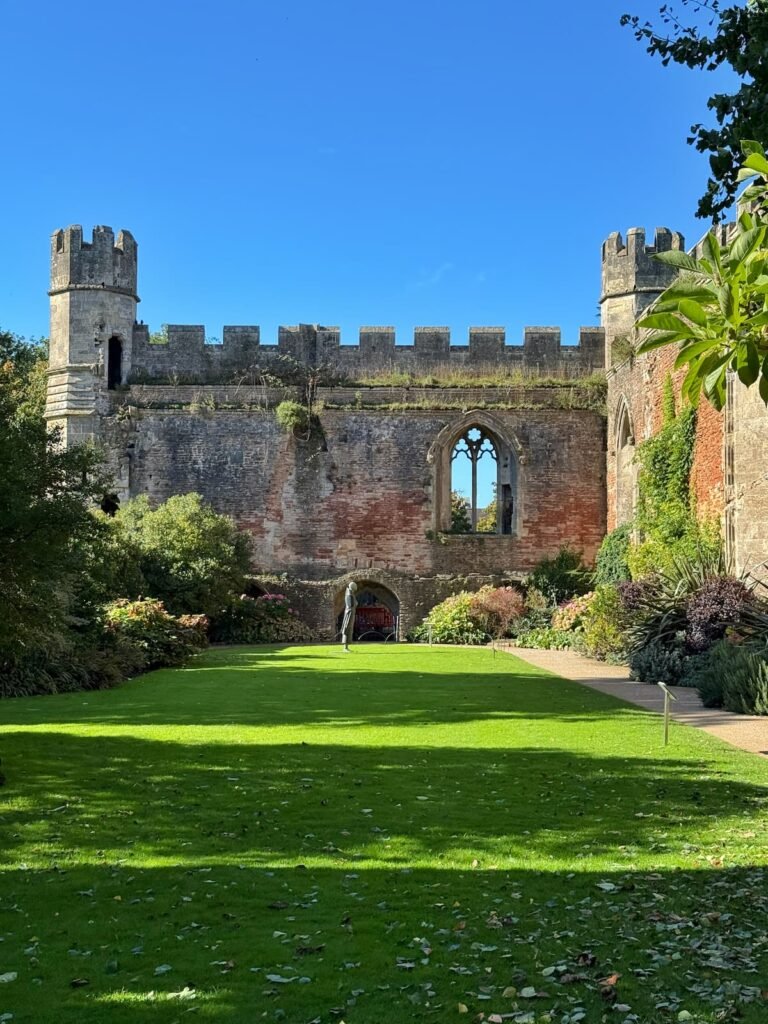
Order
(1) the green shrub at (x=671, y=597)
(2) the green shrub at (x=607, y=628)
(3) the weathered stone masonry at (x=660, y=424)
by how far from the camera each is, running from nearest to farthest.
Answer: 1. (1) the green shrub at (x=671, y=597)
2. (3) the weathered stone masonry at (x=660, y=424)
3. (2) the green shrub at (x=607, y=628)

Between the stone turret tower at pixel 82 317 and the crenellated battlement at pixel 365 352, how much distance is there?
3.93 ft

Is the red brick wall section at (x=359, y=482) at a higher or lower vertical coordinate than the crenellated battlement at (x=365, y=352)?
lower

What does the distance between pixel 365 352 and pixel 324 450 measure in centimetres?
298

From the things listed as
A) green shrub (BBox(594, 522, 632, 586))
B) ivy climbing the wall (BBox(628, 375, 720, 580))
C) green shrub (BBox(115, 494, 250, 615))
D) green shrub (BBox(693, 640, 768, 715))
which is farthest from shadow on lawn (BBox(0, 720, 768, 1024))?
green shrub (BBox(594, 522, 632, 586))

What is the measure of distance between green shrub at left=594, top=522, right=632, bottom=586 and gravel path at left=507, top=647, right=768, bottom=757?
3448mm

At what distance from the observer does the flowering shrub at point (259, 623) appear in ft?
83.6

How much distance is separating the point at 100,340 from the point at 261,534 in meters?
6.54

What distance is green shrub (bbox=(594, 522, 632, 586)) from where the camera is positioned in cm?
2347

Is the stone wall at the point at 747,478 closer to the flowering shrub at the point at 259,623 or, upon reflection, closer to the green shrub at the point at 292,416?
the flowering shrub at the point at 259,623

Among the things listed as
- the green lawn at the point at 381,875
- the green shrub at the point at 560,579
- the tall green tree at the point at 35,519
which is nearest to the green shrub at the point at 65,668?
the green lawn at the point at 381,875

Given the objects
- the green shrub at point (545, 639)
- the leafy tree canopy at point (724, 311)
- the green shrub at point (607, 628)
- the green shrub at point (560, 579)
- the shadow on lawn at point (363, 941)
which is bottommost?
the shadow on lawn at point (363, 941)

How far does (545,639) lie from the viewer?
22.9 metres

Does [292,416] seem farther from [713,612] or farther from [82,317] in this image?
[713,612]

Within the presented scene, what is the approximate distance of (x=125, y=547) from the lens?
2164 cm
